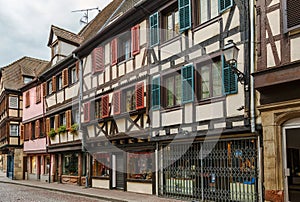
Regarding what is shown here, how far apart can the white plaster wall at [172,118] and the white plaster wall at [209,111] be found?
870mm

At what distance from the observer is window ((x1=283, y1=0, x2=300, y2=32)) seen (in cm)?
859

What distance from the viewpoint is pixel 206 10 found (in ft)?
38.5

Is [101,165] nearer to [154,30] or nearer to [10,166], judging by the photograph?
[154,30]

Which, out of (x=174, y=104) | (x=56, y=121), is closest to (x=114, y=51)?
(x=174, y=104)

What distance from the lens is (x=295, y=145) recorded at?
9.42m

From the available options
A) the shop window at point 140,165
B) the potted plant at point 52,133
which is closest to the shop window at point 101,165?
the shop window at point 140,165

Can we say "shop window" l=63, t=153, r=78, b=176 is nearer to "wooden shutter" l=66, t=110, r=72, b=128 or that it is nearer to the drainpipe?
"wooden shutter" l=66, t=110, r=72, b=128

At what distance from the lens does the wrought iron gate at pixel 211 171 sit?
10195 millimetres

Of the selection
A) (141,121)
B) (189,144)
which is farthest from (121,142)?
(189,144)

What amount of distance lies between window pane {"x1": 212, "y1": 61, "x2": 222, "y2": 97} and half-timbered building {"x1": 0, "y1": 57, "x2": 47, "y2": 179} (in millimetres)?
20117

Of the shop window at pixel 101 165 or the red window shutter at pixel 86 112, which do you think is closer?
the shop window at pixel 101 165

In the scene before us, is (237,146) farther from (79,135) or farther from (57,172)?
(57,172)

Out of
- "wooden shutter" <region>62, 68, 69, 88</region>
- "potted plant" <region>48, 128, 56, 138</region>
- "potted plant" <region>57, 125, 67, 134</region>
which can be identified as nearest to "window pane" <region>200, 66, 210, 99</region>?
"wooden shutter" <region>62, 68, 69, 88</region>

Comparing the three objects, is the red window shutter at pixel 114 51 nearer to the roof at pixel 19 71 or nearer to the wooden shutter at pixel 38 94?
the wooden shutter at pixel 38 94
